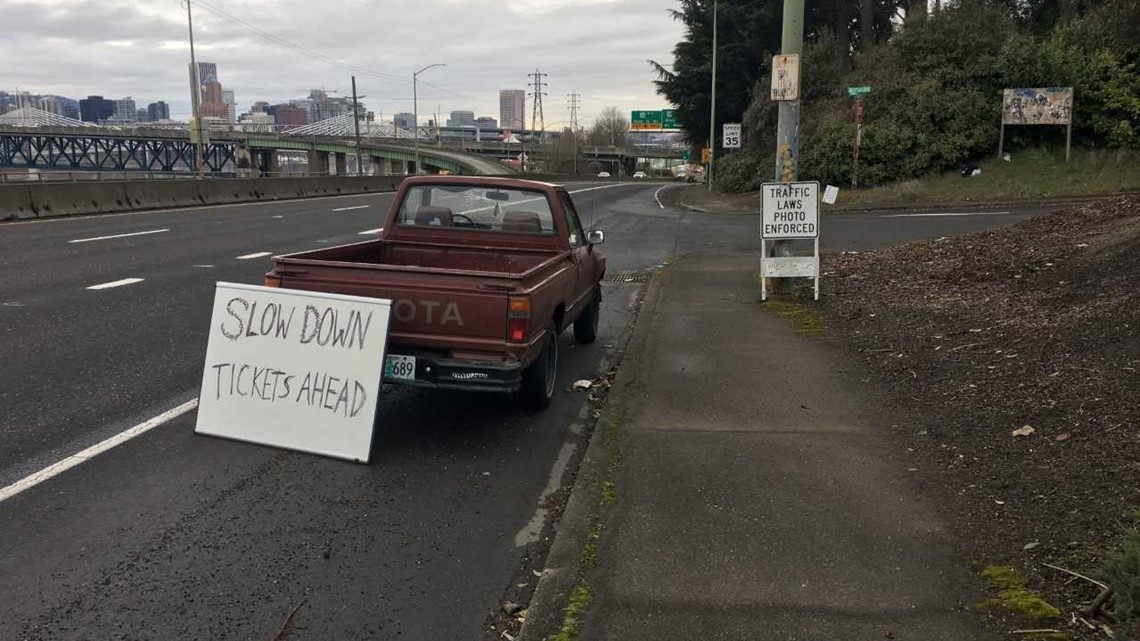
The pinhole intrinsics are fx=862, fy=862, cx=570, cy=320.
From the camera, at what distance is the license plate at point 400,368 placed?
542 centimetres

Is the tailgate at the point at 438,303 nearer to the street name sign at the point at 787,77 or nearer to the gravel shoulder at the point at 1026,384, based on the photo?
the gravel shoulder at the point at 1026,384

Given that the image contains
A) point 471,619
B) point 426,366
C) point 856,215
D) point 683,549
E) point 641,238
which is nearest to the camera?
point 471,619

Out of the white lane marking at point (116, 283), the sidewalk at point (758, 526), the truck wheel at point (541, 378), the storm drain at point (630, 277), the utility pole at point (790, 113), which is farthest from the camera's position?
the storm drain at point (630, 277)

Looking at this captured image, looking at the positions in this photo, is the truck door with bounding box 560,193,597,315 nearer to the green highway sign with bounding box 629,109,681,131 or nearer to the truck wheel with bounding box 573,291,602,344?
the truck wheel with bounding box 573,291,602,344

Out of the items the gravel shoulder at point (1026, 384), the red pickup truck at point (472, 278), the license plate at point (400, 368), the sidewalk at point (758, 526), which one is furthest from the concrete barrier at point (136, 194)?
the sidewalk at point (758, 526)

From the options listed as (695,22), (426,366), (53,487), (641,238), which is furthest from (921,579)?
(695,22)

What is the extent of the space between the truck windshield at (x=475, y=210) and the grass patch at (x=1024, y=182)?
22.5 metres

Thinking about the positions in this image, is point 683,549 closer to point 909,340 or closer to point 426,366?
point 426,366

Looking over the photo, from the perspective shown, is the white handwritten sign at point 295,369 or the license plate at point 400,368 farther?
the license plate at point 400,368

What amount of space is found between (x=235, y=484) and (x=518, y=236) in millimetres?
3413

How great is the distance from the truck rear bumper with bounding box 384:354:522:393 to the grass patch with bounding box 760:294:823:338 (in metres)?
4.14

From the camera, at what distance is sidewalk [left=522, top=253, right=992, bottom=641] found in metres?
3.36

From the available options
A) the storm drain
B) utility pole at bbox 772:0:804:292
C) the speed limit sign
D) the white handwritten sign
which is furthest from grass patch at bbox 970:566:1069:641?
the speed limit sign

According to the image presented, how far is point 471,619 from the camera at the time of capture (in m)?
3.52
